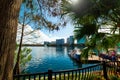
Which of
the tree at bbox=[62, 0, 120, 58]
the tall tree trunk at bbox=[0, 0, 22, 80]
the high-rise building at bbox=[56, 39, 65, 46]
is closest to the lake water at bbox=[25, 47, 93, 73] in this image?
the tree at bbox=[62, 0, 120, 58]

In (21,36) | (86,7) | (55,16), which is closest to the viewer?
(86,7)

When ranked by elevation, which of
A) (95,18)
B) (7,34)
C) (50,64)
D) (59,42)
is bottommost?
(50,64)

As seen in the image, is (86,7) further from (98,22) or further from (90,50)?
(90,50)

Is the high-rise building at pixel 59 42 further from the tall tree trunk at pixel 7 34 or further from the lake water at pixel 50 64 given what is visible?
the tall tree trunk at pixel 7 34

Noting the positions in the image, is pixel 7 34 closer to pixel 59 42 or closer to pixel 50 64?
pixel 50 64

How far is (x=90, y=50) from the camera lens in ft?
27.5

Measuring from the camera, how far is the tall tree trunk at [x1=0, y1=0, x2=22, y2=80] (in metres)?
2.87

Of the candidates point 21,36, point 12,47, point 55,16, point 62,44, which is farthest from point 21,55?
point 62,44

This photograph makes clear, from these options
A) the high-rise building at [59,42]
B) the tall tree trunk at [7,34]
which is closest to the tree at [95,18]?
the tall tree trunk at [7,34]

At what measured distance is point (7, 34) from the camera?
291cm

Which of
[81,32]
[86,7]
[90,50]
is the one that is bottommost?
[90,50]

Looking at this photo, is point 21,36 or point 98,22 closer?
point 98,22

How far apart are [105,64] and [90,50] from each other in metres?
0.93

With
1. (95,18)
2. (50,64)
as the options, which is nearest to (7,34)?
(95,18)
